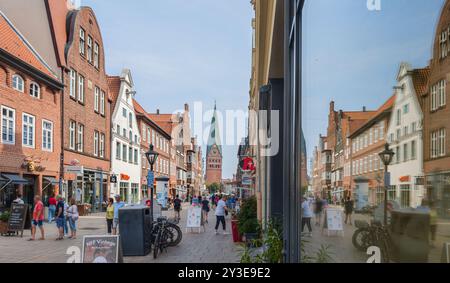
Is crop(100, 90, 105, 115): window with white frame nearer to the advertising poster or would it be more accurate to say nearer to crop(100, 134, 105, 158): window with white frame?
crop(100, 134, 105, 158): window with white frame

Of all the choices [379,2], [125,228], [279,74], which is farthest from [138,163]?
[379,2]

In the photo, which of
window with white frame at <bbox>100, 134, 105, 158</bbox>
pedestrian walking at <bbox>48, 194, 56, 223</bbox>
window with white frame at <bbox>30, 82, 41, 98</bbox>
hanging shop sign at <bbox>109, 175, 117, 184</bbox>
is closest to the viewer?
pedestrian walking at <bbox>48, 194, 56, 223</bbox>

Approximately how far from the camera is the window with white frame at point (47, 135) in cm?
2239

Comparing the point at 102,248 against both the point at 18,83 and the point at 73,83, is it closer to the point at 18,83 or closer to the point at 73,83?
the point at 18,83

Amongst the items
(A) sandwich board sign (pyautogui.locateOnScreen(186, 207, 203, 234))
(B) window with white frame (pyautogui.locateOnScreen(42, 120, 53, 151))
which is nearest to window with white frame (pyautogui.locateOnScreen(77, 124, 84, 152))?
(B) window with white frame (pyautogui.locateOnScreen(42, 120, 53, 151))

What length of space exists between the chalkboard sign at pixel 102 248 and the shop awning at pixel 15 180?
15303 millimetres

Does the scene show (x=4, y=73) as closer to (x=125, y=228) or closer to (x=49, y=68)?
(x=49, y=68)

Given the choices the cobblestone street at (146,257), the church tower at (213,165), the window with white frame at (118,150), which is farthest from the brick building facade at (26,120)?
the church tower at (213,165)

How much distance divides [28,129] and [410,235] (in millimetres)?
21799

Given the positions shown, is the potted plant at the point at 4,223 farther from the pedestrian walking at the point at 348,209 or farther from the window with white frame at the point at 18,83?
the pedestrian walking at the point at 348,209

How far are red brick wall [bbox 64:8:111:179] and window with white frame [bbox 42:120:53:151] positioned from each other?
1284mm

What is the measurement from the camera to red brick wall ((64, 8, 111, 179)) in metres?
24.3

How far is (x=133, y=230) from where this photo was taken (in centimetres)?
1058

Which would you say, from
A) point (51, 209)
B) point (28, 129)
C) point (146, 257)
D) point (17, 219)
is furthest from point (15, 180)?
point (146, 257)
